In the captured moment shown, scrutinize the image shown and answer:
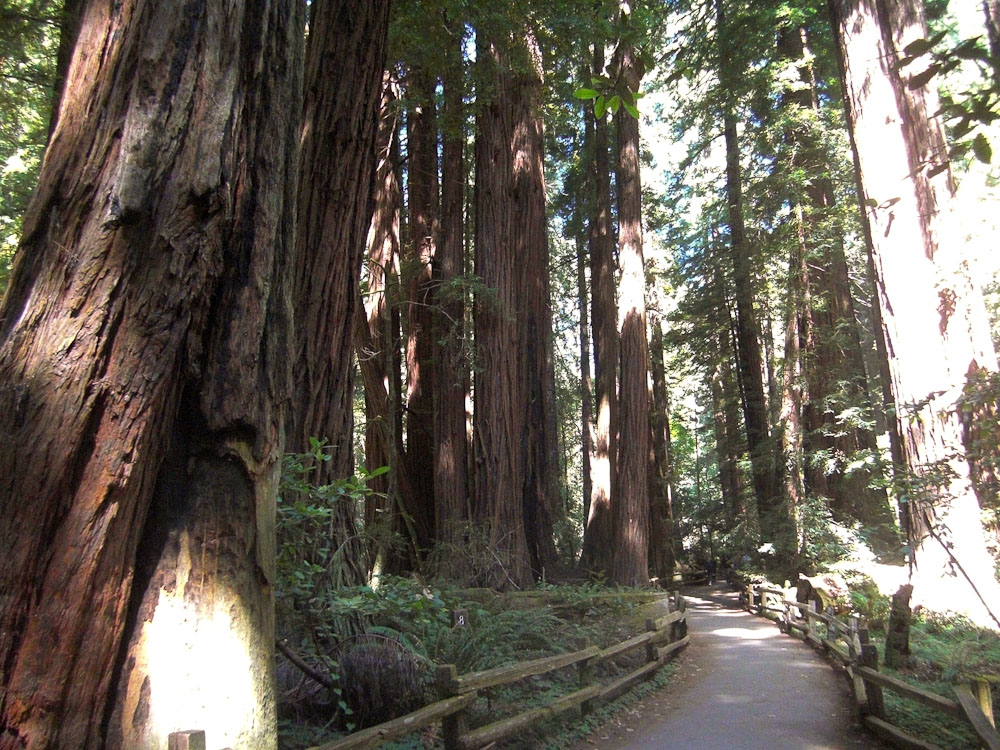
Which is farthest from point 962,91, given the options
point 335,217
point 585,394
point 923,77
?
point 585,394

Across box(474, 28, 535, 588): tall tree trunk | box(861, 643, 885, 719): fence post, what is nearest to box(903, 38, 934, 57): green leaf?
box(861, 643, 885, 719): fence post

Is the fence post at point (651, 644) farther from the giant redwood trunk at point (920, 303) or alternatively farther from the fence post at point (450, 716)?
the fence post at point (450, 716)

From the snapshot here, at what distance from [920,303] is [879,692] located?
432 centimetres

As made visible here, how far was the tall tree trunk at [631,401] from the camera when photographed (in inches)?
655

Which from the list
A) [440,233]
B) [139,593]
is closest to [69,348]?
[139,593]

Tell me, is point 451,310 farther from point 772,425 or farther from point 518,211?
point 772,425

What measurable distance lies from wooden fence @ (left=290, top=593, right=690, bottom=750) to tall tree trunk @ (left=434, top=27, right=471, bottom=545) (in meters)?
3.56

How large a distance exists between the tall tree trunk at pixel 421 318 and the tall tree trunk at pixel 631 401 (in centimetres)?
413

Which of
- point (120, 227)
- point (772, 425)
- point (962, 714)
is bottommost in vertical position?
point (962, 714)

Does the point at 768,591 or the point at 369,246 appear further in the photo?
the point at 768,591

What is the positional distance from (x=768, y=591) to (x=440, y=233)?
40.2ft

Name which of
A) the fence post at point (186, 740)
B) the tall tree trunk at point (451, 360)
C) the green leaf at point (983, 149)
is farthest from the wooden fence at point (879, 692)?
the tall tree trunk at point (451, 360)

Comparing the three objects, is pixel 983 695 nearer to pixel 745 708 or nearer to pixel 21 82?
pixel 745 708

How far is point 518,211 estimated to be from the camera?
637 inches
